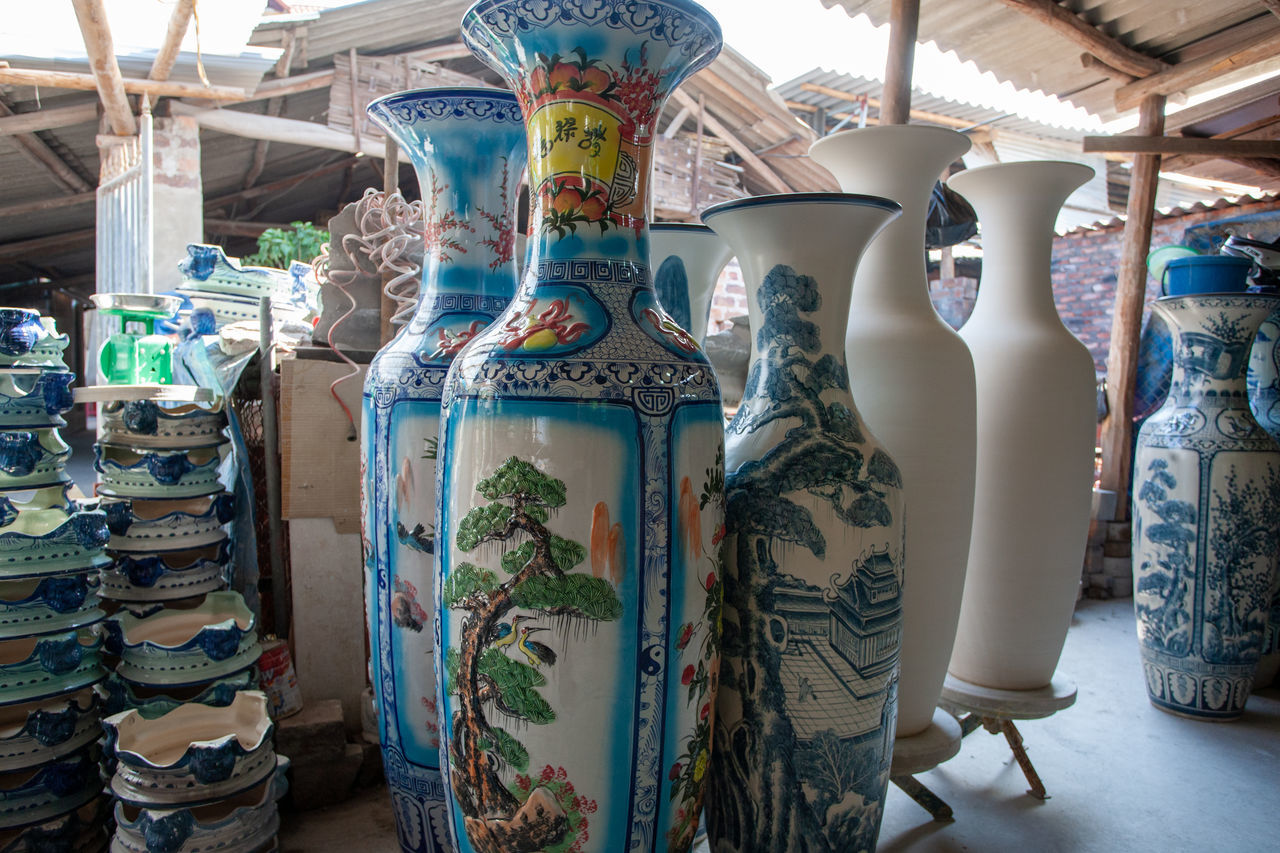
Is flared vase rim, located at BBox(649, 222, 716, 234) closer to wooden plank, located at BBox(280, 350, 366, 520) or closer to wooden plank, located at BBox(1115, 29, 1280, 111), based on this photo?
wooden plank, located at BBox(280, 350, 366, 520)

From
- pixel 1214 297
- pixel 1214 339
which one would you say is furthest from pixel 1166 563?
pixel 1214 297

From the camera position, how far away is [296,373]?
1.93 metres

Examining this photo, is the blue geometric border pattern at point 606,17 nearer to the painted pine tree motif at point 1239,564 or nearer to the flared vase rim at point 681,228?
the flared vase rim at point 681,228

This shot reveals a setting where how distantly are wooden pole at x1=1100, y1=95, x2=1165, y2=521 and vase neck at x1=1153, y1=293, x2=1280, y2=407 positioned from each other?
4.13ft

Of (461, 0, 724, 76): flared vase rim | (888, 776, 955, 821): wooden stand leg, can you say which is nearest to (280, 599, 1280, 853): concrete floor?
(888, 776, 955, 821): wooden stand leg

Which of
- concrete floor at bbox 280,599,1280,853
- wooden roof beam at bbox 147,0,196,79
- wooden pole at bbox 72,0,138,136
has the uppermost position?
wooden roof beam at bbox 147,0,196,79

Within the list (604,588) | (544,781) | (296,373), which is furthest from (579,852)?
(296,373)

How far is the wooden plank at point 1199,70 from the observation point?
3.14m

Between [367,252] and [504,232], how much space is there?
2.47 feet

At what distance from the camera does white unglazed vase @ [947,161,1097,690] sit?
1.71 meters

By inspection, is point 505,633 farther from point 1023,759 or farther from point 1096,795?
point 1096,795

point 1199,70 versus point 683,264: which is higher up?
point 1199,70

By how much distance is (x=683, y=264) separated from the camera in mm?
1564

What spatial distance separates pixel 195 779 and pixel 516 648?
0.90 metres
